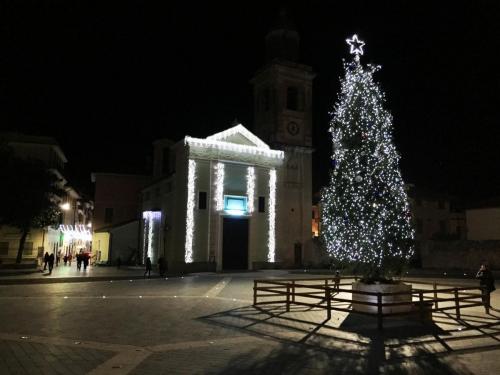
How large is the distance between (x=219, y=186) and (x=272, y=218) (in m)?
5.44

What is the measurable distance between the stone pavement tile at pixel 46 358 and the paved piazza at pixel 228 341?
0.02m

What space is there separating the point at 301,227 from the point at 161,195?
13.2 m

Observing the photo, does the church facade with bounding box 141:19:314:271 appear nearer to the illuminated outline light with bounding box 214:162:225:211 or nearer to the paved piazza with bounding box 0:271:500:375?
the illuminated outline light with bounding box 214:162:225:211

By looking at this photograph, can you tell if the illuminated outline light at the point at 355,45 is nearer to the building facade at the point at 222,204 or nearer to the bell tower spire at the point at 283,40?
the building facade at the point at 222,204

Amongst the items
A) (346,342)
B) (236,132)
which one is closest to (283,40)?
(236,132)

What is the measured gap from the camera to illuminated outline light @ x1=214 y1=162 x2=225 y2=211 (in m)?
37.0

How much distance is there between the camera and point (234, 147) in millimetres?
38062

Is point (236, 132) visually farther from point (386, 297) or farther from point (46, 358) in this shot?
point (46, 358)

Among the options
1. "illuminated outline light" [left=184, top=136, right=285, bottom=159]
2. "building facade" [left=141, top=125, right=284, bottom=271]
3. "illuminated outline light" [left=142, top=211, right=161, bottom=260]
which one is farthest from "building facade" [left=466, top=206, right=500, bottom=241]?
"illuminated outline light" [left=142, top=211, right=161, bottom=260]

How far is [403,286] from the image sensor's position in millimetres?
14344

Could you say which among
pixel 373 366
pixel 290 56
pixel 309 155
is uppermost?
pixel 290 56

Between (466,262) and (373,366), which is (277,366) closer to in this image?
(373,366)

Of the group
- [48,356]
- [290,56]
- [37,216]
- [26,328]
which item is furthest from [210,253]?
[48,356]

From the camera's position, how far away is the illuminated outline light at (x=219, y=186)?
37.0 m
